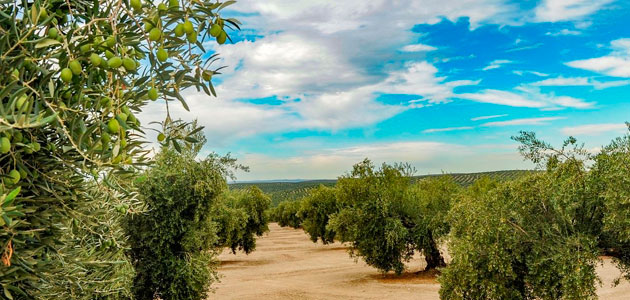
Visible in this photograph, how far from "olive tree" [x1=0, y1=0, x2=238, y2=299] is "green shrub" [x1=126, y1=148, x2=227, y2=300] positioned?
11.2 meters

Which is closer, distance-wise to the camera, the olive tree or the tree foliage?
the olive tree

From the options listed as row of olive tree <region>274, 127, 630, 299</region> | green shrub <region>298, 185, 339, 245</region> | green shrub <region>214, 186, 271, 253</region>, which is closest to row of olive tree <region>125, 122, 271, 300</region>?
row of olive tree <region>274, 127, 630, 299</region>

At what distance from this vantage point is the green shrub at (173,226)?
1402cm

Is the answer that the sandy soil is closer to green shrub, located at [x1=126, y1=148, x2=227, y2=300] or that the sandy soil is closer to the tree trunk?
the tree trunk

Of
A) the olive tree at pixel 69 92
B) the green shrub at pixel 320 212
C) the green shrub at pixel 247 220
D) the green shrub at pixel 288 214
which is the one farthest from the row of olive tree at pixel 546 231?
the green shrub at pixel 288 214

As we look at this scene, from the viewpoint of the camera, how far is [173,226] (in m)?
14.0

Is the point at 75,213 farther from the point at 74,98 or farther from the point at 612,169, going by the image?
the point at 612,169

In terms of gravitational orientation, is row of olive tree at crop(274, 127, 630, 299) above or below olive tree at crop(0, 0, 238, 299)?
below

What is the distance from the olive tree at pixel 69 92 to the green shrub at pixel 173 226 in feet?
36.8

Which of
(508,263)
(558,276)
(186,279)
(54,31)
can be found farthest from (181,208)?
(54,31)

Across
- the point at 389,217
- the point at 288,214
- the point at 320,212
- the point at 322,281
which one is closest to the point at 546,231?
the point at 389,217

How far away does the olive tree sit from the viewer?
217 cm

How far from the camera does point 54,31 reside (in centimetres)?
229

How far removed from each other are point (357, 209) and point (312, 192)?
Result: 2331cm
